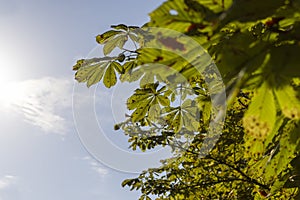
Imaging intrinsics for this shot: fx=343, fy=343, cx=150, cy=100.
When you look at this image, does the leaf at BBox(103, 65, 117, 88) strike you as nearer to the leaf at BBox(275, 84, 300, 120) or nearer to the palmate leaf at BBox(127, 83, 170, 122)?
the palmate leaf at BBox(127, 83, 170, 122)

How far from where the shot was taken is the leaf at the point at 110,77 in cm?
194

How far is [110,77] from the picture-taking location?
1.94m

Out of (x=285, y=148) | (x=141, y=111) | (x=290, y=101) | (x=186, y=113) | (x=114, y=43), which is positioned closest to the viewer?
(x=290, y=101)

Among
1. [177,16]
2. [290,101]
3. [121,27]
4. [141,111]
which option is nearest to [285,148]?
[290,101]

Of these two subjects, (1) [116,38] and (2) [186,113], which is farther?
(2) [186,113]

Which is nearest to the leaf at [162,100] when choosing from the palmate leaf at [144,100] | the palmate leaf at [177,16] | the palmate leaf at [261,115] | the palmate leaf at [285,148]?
the palmate leaf at [144,100]

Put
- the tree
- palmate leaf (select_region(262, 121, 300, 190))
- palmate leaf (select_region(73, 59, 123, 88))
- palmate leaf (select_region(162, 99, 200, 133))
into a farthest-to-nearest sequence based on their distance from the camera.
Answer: palmate leaf (select_region(162, 99, 200, 133)), palmate leaf (select_region(73, 59, 123, 88)), palmate leaf (select_region(262, 121, 300, 190)), the tree

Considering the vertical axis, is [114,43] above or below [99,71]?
above

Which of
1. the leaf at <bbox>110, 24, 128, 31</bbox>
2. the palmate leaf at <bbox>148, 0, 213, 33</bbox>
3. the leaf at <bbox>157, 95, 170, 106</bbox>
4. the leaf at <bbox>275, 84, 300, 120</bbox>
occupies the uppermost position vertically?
the leaf at <bbox>110, 24, 128, 31</bbox>

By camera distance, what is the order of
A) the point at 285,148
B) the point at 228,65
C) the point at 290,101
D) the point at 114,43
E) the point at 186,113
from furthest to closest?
1. the point at 186,113
2. the point at 114,43
3. the point at 285,148
4. the point at 290,101
5. the point at 228,65

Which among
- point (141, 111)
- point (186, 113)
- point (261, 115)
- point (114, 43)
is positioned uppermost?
point (114, 43)

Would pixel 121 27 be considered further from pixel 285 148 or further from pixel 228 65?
pixel 228 65

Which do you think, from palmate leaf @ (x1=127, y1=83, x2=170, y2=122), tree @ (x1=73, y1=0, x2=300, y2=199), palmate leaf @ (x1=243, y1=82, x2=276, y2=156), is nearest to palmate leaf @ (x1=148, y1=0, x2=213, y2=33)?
tree @ (x1=73, y1=0, x2=300, y2=199)

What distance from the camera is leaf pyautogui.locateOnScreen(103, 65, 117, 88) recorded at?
76.3 inches
